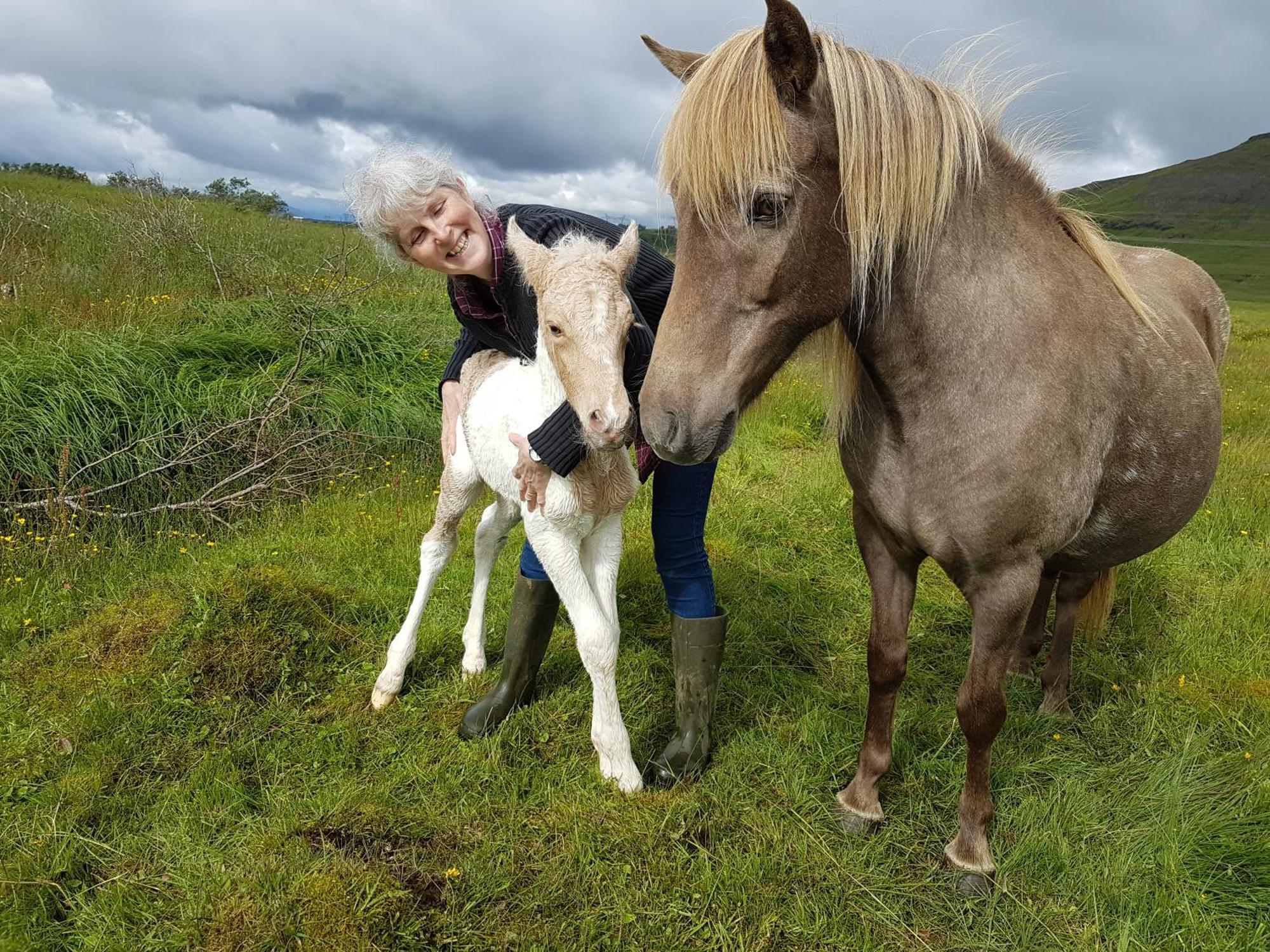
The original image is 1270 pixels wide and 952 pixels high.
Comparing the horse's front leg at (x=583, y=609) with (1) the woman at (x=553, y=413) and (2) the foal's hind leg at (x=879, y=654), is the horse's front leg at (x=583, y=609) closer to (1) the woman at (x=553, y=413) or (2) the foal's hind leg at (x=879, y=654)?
(1) the woman at (x=553, y=413)

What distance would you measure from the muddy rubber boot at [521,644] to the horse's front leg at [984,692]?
1.71 metres

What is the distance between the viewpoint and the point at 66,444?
4.60 metres

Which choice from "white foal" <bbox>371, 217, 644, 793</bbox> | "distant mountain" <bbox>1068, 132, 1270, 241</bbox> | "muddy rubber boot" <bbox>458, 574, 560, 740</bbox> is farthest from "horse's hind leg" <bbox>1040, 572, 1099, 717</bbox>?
"distant mountain" <bbox>1068, 132, 1270, 241</bbox>

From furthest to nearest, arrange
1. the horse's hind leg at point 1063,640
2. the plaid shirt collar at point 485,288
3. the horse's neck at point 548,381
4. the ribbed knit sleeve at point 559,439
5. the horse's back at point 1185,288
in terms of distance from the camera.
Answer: the horse's hind leg at point 1063,640 → the horse's back at point 1185,288 → the plaid shirt collar at point 485,288 → the horse's neck at point 548,381 → the ribbed knit sleeve at point 559,439

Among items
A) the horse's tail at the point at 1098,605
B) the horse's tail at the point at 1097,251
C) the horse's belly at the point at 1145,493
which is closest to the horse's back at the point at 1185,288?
the horse's belly at the point at 1145,493

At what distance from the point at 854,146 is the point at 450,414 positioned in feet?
7.03

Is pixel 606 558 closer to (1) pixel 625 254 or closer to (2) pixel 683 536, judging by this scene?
(2) pixel 683 536

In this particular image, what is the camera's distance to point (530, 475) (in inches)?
102

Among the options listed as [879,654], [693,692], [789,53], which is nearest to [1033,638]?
[879,654]

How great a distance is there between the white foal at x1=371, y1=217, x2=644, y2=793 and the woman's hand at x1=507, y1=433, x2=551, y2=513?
30 mm

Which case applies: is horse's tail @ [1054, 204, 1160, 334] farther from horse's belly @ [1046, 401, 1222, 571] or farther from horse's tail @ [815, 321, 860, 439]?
horse's tail @ [815, 321, 860, 439]

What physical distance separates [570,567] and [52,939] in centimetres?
192

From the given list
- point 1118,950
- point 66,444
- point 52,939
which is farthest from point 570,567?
point 66,444

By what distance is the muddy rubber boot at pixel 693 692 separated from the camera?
306cm
